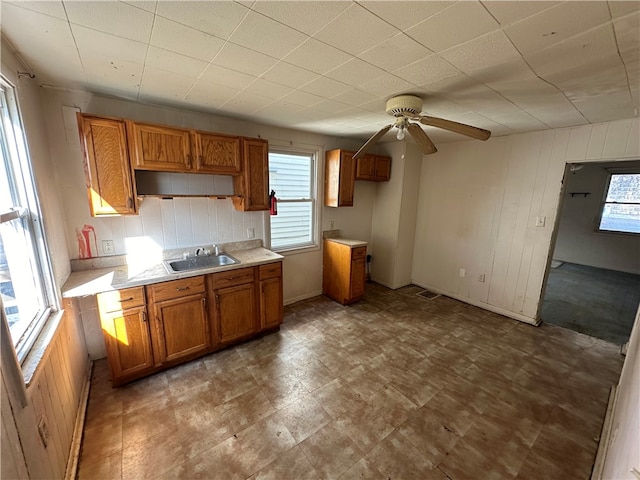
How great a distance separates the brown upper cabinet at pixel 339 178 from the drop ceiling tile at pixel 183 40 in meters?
2.26

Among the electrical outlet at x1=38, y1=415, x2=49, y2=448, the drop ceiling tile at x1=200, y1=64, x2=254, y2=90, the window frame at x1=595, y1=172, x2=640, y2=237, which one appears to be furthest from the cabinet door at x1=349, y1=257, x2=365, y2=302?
the window frame at x1=595, y1=172, x2=640, y2=237

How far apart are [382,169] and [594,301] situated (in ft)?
12.7

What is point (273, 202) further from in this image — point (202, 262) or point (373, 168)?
point (373, 168)

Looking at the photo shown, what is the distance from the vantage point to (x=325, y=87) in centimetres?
193

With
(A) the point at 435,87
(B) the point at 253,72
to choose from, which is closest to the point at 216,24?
(B) the point at 253,72

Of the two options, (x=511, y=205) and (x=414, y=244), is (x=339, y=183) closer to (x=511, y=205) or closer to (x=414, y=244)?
(x=414, y=244)

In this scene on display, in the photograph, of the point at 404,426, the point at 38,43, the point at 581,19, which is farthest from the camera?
the point at 404,426

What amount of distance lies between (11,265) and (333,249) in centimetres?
305

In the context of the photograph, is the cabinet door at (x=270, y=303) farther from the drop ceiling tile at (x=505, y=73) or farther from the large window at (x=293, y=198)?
the drop ceiling tile at (x=505, y=73)

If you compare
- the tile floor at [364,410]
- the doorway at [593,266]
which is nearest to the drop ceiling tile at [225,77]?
the tile floor at [364,410]

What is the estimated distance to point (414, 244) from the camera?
14.8 ft

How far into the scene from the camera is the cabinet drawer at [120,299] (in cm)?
196

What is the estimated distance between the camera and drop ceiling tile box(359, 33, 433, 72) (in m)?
1.31

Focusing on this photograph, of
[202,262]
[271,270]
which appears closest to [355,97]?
[271,270]
